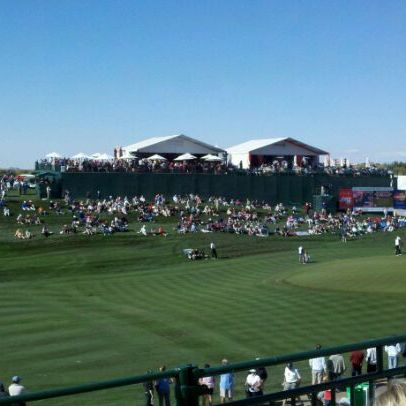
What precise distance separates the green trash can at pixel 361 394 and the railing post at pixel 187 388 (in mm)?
1478

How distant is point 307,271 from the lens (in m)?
39.4

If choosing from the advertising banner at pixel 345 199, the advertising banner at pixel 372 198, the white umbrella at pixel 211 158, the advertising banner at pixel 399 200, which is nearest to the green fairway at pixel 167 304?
the advertising banner at pixel 399 200

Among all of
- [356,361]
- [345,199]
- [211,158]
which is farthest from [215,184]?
[356,361]

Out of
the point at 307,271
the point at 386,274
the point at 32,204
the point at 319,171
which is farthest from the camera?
the point at 319,171

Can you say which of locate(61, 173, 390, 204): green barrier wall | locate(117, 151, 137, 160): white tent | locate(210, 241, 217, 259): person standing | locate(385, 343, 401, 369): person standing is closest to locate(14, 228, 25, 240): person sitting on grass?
locate(61, 173, 390, 204): green barrier wall

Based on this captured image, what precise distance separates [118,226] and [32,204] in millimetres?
8496

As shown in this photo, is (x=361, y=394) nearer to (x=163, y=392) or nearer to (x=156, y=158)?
(x=163, y=392)

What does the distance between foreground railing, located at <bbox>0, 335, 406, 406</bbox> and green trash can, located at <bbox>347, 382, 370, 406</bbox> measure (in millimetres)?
36

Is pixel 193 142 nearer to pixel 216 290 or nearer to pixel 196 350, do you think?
pixel 216 290

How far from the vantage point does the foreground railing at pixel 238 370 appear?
14.9 feet

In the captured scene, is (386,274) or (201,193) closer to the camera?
(386,274)

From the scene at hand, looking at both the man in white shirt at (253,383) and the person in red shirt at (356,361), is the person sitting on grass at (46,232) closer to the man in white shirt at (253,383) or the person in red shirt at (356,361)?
the person in red shirt at (356,361)

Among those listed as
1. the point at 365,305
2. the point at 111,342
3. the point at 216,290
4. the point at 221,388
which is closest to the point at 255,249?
the point at 216,290

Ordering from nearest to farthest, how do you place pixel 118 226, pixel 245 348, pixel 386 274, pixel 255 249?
pixel 245 348
pixel 386 274
pixel 255 249
pixel 118 226
